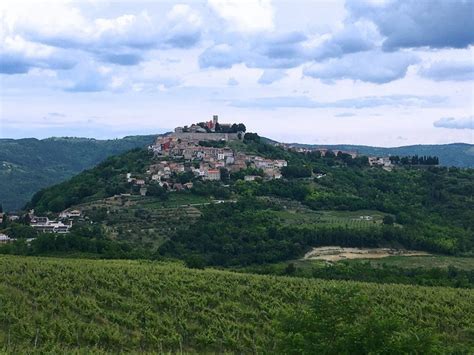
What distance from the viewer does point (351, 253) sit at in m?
52.1

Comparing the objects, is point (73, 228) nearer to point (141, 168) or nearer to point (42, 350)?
point (141, 168)

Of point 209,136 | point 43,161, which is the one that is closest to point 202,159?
point 209,136

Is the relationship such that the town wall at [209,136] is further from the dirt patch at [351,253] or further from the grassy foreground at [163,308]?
the grassy foreground at [163,308]

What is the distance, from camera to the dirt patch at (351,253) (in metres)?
50.5

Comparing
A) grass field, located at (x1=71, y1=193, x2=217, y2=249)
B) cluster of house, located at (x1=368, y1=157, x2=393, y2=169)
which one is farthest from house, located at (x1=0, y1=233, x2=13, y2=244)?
cluster of house, located at (x1=368, y1=157, x2=393, y2=169)

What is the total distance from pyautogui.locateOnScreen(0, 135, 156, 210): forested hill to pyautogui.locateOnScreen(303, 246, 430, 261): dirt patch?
7682 cm

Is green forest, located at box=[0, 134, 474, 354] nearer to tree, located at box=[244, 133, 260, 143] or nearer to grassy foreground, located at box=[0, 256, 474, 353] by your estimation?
grassy foreground, located at box=[0, 256, 474, 353]

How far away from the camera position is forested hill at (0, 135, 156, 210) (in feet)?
432

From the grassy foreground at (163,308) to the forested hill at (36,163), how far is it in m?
94.3

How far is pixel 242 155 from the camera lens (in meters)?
90.0

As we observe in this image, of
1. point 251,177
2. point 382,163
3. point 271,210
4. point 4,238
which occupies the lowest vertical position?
point 4,238

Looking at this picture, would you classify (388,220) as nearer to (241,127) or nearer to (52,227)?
(52,227)

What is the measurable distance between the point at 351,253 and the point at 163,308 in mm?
32304

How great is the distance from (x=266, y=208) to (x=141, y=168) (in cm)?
2269
